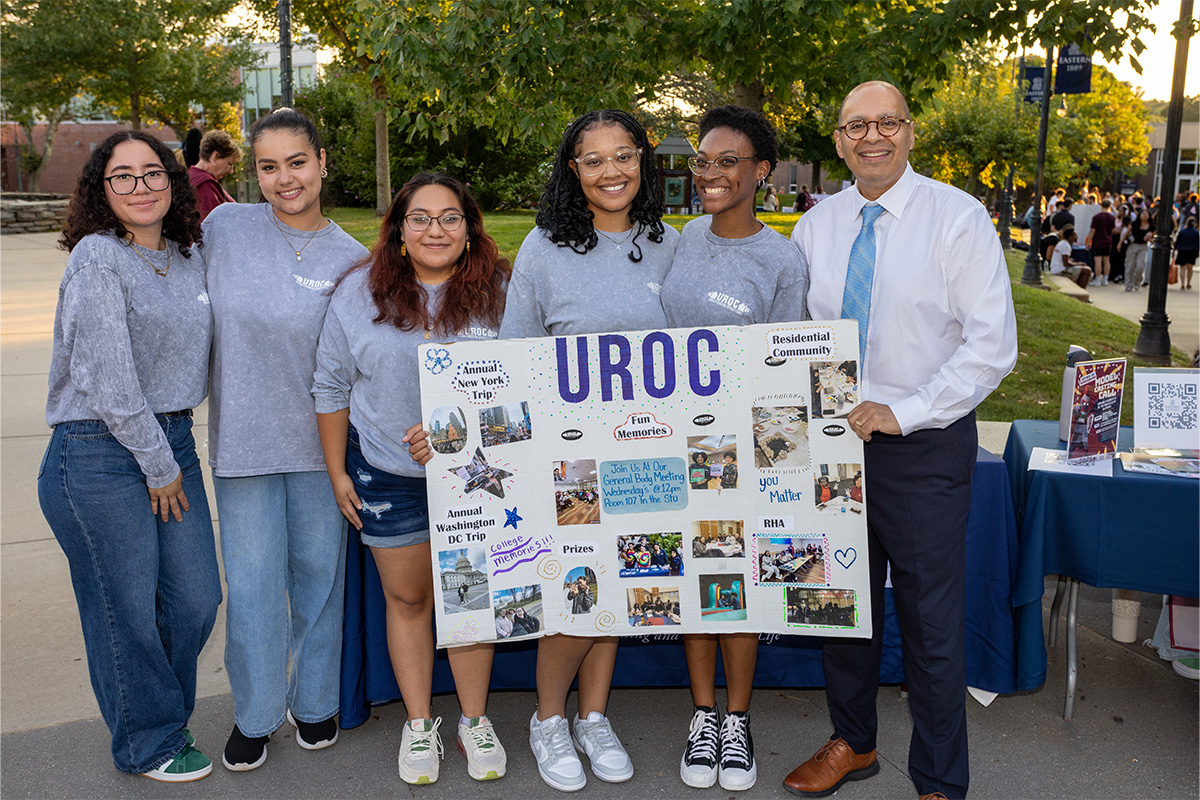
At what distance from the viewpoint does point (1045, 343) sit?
37.7 ft

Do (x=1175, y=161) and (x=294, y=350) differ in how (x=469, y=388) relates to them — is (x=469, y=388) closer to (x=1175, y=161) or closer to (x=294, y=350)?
(x=294, y=350)

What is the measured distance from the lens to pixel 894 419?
109 inches

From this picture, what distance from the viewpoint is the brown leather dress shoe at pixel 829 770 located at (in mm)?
3195

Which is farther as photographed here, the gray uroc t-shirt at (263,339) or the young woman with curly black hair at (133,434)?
the gray uroc t-shirt at (263,339)

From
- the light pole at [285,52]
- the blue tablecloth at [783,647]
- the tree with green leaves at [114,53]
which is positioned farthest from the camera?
the tree with green leaves at [114,53]

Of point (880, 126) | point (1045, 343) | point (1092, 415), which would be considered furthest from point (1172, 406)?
point (1045, 343)

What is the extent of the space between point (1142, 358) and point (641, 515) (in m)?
10.6

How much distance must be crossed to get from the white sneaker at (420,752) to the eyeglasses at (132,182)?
199 cm

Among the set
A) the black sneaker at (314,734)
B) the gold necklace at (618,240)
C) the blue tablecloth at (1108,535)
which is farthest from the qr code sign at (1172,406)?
the black sneaker at (314,734)

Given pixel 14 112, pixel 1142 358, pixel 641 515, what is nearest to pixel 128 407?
pixel 641 515

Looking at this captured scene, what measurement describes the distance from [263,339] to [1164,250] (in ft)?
39.4

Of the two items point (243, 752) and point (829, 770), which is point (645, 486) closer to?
point (829, 770)

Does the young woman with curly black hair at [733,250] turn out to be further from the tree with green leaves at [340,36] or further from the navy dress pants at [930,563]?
the tree with green leaves at [340,36]

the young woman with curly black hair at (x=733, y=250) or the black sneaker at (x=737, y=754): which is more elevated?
the young woman with curly black hair at (x=733, y=250)
